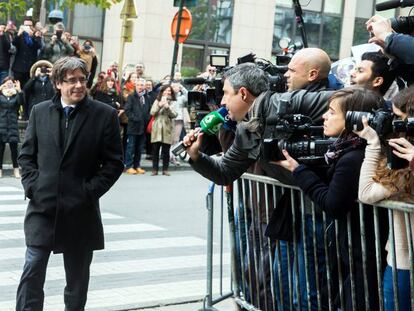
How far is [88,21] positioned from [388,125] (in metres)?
27.3

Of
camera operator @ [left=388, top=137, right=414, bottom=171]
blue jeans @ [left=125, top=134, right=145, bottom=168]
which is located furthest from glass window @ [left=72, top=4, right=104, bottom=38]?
camera operator @ [left=388, top=137, right=414, bottom=171]

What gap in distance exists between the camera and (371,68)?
17.4ft

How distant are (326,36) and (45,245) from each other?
99.3 ft

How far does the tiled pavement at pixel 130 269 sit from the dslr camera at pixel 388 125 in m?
3.12

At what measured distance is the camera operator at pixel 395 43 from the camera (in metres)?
4.51

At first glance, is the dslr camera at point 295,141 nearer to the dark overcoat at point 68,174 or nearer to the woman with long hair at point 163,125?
the dark overcoat at point 68,174

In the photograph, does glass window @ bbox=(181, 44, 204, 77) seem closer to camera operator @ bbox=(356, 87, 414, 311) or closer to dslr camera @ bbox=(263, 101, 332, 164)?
dslr camera @ bbox=(263, 101, 332, 164)

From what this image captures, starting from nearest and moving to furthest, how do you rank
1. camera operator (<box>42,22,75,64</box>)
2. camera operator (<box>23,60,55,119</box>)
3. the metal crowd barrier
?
the metal crowd barrier
camera operator (<box>23,60,55,119</box>)
camera operator (<box>42,22,75,64</box>)

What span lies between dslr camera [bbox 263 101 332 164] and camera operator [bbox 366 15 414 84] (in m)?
0.59

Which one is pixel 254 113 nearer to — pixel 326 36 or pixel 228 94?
pixel 228 94

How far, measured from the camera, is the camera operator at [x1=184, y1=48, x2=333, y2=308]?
16.4 feet

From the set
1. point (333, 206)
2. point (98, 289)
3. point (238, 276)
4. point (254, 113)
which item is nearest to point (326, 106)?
point (254, 113)

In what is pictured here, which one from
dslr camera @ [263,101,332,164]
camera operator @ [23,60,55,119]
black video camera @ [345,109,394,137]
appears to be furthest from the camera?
camera operator @ [23,60,55,119]

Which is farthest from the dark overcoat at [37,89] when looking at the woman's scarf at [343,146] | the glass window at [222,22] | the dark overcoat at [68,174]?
the glass window at [222,22]
